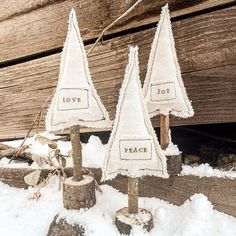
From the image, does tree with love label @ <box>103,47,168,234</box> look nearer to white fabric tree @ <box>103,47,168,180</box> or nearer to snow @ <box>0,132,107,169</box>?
white fabric tree @ <box>103,47,168,180</box>

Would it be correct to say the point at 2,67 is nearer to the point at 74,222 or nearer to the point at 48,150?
the point at 48,150

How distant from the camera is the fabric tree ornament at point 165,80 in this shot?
4.76ft

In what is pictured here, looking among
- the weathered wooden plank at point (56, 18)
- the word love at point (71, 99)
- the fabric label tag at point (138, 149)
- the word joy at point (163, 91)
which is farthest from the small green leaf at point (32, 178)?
the weathered wooden plank at point (56, 18)

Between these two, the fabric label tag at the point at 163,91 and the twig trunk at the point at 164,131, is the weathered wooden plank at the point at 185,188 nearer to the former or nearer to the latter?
the twig trunk at the point at 164,131

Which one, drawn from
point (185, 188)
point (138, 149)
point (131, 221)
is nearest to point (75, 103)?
point (138, 149)

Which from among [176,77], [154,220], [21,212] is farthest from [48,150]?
[176,77]

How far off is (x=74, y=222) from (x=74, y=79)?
2.07 ft

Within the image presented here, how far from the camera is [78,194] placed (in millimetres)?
1493

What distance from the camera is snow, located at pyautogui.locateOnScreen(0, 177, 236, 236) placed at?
144cm

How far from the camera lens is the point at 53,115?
4.70ft

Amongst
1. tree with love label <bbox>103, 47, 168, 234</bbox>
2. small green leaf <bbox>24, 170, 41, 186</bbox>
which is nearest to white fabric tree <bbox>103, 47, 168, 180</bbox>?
tree with love label <bbox>103, 47, 168, 234</bbox>

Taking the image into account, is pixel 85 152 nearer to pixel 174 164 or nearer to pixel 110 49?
pixel 174 164

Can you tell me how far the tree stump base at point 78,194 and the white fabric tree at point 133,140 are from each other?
0.19 meters

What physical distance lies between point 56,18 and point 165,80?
1.23 meters
